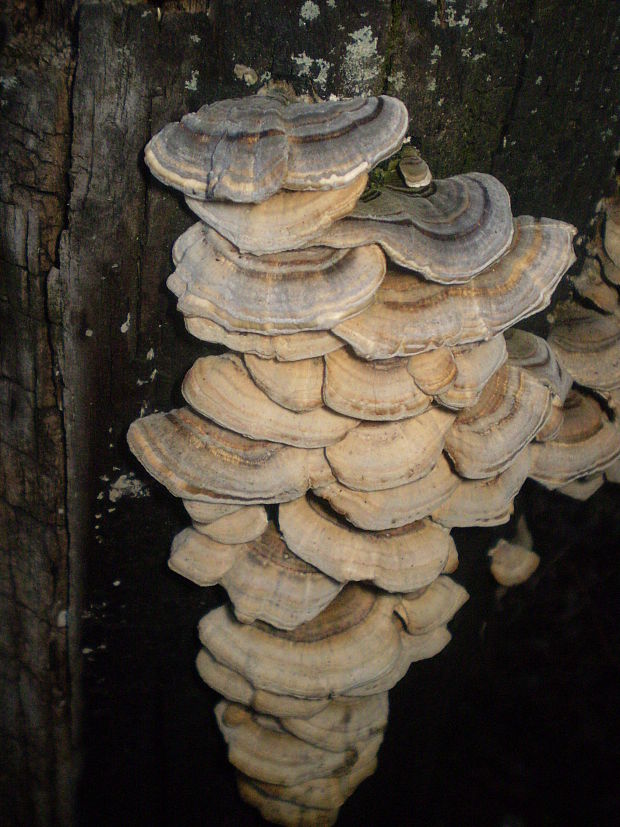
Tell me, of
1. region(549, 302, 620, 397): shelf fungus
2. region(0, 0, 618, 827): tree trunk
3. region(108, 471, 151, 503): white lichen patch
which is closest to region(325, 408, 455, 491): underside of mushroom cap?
region(0, 0, 618, 827): tree trunk

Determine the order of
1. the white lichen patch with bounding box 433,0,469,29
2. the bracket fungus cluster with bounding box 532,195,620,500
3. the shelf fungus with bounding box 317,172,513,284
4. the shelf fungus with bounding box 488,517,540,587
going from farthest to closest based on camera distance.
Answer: the shelf fungus with bounding box 488,517,540,587
the bracket fungus cluster with bounding box 532,195,620,500
the white lichen patch with bounding box 433,0,469,29
the shelf fungus with bounding box 317,172,513,284

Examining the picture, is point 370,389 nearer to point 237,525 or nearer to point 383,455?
point 383,455

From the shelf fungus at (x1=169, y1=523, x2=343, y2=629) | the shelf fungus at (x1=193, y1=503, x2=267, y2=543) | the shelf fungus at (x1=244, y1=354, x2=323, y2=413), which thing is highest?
the shelf fungus at (x1=244, y1=354, x2=323, y2=413)

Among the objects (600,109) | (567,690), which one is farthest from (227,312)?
(567,690)

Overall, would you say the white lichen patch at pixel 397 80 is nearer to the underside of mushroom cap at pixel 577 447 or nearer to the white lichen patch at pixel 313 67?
the white lichen patch at pixel 313 67

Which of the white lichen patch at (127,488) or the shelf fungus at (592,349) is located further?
the shelf fungus at (592,349)

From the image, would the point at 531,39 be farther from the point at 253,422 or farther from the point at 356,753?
the point at 356,753

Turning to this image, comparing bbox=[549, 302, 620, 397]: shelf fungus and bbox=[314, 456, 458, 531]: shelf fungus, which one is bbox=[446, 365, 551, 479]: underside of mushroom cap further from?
bbox=[549, 302, 620, 397]: shelf fungus

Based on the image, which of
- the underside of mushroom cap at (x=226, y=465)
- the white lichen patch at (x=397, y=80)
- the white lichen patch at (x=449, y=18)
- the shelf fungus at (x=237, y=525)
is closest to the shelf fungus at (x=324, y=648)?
the shelf fungus at (x=237, y=525)
